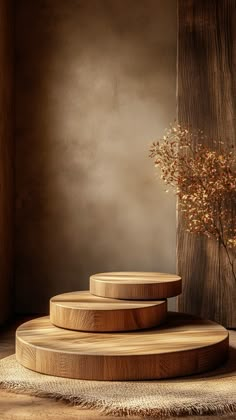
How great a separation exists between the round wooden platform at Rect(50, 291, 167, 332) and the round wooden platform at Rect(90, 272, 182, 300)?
75mm

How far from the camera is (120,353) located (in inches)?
101

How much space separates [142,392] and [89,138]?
244cm

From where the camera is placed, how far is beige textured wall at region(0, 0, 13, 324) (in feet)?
13.5

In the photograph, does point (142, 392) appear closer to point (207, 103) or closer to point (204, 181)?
point (204, 181)

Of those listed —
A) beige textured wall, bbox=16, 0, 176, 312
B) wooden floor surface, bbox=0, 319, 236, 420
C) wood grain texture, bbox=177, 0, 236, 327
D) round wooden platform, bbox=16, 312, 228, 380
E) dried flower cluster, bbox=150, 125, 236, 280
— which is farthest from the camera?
beige textured wall, bbox=16, 0, 176, 312

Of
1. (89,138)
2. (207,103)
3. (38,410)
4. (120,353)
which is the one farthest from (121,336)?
(89,138)

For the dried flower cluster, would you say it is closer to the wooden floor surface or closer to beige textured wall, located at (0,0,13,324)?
beige textured wall, located at (0,0,13,324)

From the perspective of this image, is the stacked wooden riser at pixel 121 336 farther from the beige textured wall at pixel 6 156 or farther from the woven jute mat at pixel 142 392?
the beige textured wall at pixel 6 156

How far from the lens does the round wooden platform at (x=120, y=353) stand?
2.57 meters

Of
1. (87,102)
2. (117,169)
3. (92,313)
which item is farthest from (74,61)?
(92,313)

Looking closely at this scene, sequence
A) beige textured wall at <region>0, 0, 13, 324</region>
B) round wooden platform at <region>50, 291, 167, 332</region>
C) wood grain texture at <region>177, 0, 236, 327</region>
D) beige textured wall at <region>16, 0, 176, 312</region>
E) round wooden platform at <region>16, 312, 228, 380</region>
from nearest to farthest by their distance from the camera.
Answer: round wooden platform at <region>16, 312, 228, 380</region> < round wooden platform at <region>50, 291, 167, 332</region> < wood grain texture at <region>177, 0, 236, 327</region> < beige textured wall at <region>0, 0, 13, 324</region> < beige textured wall at <region>16, 0, 176, 312</region>

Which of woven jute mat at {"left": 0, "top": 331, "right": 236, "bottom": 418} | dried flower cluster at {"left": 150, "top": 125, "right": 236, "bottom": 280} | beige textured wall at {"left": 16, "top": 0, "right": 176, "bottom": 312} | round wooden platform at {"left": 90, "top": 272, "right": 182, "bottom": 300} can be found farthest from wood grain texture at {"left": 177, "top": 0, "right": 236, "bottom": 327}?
woven jute mat at {"left": 0, "top": 331, "right": 236, "bottom": 418}

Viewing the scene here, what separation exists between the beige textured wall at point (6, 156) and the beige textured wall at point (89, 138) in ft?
0.45

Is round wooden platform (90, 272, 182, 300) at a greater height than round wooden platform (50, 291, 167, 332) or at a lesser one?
greater
